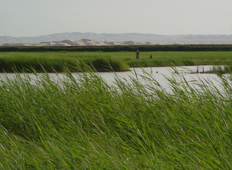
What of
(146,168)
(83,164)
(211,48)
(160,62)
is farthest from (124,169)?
(211,48)

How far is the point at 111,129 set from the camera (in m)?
4.45

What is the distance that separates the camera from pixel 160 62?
26.5 metres

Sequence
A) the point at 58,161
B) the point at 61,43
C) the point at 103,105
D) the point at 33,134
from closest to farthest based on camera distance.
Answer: the point at 58,161 → the point at 33,134 → the point at 103,105 → the point at 61,43

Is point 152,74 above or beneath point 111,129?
above

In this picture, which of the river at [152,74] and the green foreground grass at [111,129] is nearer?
Result: the green foreground grass at [111,129]

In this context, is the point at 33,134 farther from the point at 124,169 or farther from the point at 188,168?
the point at 188,168

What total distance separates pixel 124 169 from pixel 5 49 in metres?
57.9

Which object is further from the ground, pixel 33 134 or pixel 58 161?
pixel 58 161

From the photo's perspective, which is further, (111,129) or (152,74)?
(152,74)

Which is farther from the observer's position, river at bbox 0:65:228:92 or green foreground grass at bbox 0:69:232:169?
river at bbox 0:65:228:92

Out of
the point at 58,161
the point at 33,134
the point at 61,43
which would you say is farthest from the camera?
the point at 61,43

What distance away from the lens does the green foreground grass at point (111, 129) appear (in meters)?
2.95

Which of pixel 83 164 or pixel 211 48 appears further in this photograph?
pixel 211 48

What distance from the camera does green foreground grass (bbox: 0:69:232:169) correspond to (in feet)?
9.69
